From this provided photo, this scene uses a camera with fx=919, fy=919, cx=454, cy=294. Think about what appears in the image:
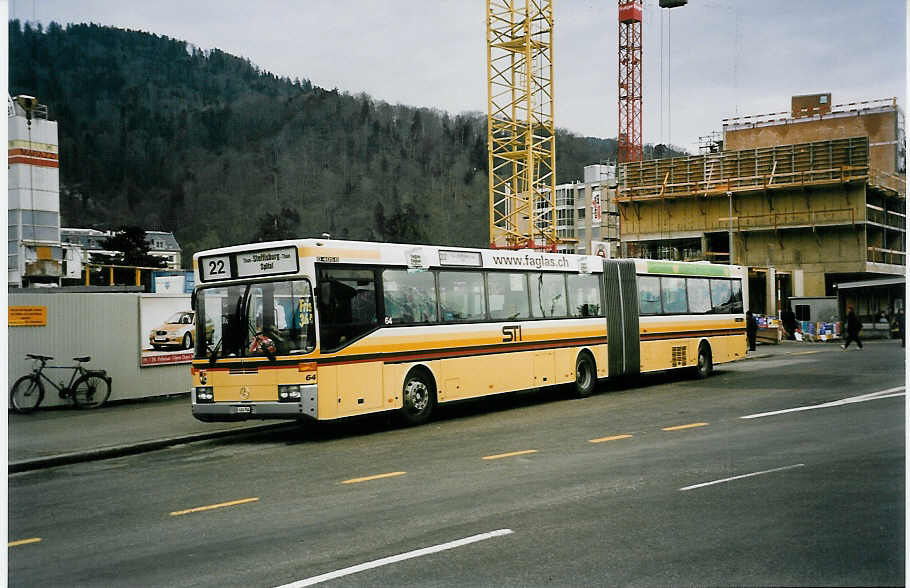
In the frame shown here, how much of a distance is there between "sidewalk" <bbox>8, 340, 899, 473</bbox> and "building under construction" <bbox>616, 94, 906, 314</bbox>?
2.12 metres

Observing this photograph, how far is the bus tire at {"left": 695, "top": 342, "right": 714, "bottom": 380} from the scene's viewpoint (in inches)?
855

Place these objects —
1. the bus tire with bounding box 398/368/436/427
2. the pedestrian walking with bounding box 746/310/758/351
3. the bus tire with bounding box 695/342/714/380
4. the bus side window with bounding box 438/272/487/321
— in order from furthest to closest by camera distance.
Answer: the pedestrian walking with bounding box 746/310/758/351 → the bus tire with bounding box 695/342/714/380 → the bus side window with bounding box 438/272/487/321 → the bus tire with bounding box 398/368/436/427

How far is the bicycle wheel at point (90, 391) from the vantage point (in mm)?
17422

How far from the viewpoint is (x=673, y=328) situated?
20.9 metres

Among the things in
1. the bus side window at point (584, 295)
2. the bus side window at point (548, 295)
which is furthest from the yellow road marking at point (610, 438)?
the bus side window at point (584, 295)

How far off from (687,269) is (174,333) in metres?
11.8

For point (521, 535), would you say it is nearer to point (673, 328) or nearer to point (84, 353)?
point (84, 353)

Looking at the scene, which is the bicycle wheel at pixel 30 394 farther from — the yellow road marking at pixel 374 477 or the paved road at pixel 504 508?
the yellow road marking at pixel 374 477

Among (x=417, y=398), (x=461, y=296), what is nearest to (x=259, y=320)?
(x=417, y=398)

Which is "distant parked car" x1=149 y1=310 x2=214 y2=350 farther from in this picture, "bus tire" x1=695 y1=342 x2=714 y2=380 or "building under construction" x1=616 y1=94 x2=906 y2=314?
"bus tire" x1=695 y1=342 x2=714 y2=380

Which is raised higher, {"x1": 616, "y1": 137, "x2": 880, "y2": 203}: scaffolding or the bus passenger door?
{"x1": 616, "y1": 137, "x2": 880, "y2": 203}: scaffolding

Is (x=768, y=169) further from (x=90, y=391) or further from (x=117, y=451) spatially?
(x=90, y=391)

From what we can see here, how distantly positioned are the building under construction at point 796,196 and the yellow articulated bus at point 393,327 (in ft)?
10.1

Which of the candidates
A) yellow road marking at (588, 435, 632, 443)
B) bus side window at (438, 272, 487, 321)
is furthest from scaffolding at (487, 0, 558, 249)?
yellow road marking at (588, 435, 632, 443)
